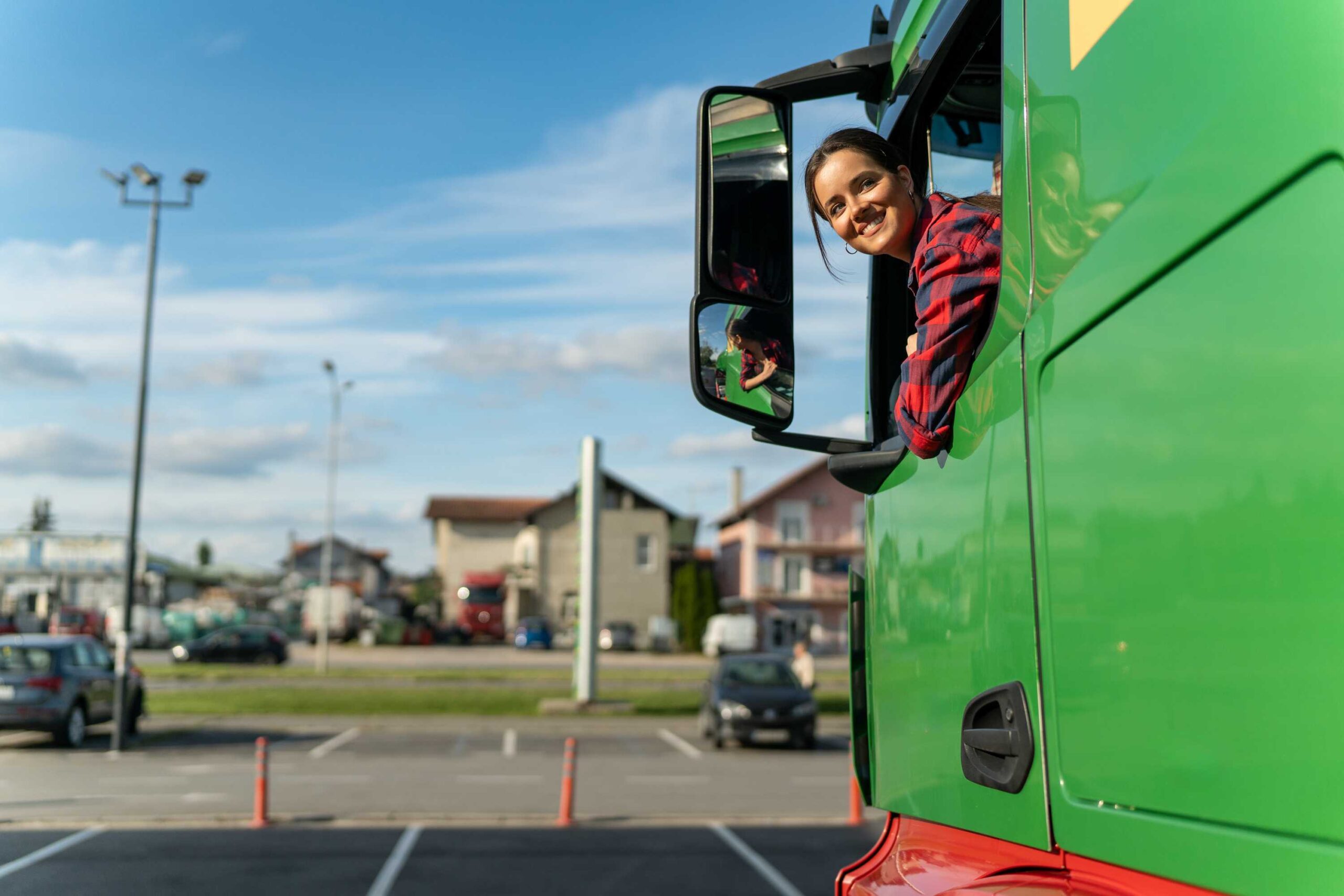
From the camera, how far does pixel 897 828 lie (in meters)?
2.58

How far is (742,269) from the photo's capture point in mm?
2441

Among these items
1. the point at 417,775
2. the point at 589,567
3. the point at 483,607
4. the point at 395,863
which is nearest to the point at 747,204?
the point at 395,863

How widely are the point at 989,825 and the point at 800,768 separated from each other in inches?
624

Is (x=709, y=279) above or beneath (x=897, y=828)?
above

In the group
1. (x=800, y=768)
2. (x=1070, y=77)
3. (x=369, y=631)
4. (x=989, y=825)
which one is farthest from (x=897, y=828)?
(x=369, y=631)

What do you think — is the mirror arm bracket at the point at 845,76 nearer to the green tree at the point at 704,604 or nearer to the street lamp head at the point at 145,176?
the street lamp head at the point at 145,176

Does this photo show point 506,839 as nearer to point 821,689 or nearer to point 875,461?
point 875,461

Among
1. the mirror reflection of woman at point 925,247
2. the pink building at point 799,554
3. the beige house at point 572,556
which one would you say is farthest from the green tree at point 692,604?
the mirror reflection of woman at point 925,247

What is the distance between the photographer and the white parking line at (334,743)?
18594 mm

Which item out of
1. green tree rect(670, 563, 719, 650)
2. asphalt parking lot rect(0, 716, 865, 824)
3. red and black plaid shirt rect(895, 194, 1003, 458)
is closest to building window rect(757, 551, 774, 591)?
green tree rect(670, 563, 719, 650)

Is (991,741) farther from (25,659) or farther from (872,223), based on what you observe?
(25,659)

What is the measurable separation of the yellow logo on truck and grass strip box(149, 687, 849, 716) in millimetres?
24525

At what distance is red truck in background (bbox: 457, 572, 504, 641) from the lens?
222ft

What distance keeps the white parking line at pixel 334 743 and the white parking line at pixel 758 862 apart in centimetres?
847
